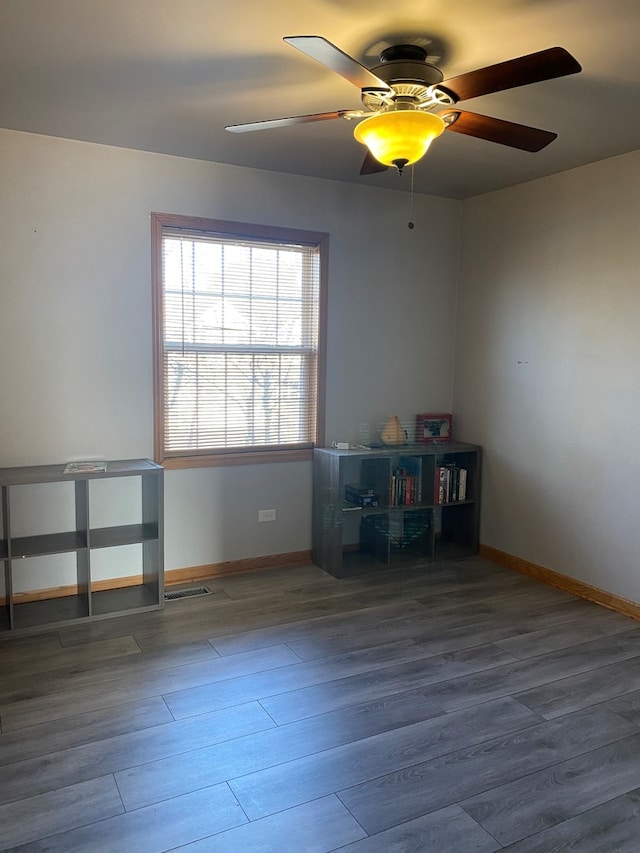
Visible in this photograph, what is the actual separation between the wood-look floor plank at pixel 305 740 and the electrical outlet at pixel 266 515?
1.78 meters

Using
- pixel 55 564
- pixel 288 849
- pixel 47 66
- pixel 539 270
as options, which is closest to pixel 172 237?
pixel 47 66

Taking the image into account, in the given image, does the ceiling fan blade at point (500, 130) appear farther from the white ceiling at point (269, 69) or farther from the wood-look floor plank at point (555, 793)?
the wood-look floor plank at point (555, 793)

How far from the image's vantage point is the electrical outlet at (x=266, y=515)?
4184 mm

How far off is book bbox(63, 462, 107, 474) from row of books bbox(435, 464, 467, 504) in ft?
7.43

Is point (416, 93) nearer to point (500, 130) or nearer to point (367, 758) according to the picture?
point (500, 130)

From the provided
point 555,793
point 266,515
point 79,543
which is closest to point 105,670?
point 79,543

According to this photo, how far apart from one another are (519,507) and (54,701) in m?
3.07

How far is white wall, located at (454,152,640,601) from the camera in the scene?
3553mm

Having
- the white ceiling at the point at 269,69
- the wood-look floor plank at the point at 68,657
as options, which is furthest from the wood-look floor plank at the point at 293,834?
the white ceiling at the point at 269,69

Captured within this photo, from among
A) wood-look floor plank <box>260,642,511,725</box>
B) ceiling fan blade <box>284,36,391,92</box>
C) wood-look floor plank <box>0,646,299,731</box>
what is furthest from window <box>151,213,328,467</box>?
ceiling fan blade <box>284,36,391,92</box>

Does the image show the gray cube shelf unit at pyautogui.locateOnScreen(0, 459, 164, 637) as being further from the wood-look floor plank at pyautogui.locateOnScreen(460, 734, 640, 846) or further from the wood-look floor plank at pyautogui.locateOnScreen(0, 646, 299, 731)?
the wood-look floor plank at pyautogui.locateOnScreen(460, 734, 640, 846)

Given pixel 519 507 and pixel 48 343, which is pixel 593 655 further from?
pixel 48 343

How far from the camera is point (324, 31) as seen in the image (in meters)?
2.20

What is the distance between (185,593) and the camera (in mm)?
3768
